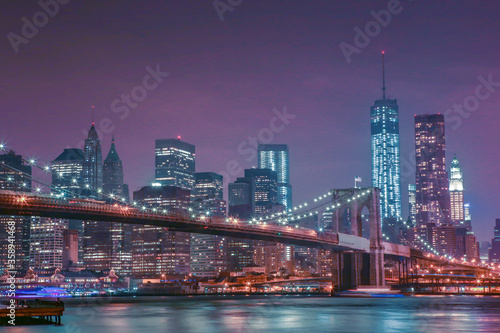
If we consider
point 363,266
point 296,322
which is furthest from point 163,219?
point 363,266

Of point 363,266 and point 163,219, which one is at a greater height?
point 163,219

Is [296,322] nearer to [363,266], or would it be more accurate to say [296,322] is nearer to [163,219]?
[163,219]

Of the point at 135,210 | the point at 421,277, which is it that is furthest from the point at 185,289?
the point at 135,210

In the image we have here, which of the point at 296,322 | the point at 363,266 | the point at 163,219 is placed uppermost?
the point at 163,219

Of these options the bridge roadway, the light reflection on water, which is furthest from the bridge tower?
the light reflection on water

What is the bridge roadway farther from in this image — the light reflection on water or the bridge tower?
the light reflection on water

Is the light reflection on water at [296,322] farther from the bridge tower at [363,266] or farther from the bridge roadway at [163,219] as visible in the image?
the bridge tower at [363,266]

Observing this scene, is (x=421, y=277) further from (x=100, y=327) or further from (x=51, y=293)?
(x=100, y=327)

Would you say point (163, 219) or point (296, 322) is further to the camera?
point (163, 219)

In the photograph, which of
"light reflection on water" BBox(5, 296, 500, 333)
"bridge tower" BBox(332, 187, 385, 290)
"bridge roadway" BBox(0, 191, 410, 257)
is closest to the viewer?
"light reflection on water" BBox(5, 296, 500, 333)
